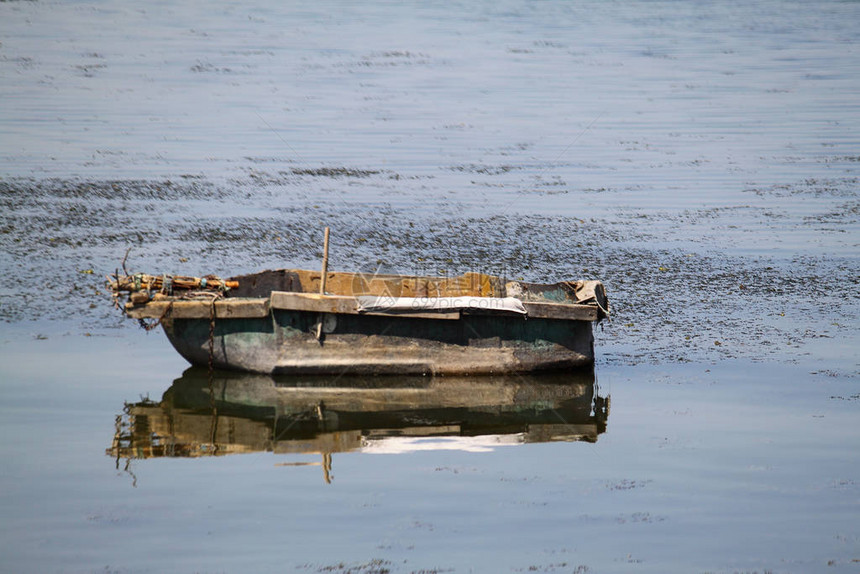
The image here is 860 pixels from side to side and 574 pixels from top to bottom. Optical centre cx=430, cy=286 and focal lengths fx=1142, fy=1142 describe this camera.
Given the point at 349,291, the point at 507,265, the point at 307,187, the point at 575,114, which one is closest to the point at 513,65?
the point at 575,114

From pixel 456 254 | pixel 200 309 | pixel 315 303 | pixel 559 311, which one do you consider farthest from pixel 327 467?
pixel 456 254

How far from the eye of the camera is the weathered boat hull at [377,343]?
39.1ft

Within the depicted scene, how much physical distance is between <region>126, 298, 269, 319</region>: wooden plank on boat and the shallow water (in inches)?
27.1

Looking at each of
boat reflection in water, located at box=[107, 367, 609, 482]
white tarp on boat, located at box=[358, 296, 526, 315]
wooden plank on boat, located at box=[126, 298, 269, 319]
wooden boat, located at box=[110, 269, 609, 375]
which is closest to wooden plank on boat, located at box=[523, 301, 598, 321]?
wooden boat, located at box=[110, 269, 609, 375]

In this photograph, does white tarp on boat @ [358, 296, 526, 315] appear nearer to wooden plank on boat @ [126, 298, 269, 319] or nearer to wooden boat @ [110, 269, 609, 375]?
wooden boat @ [110, 269, 609, 375]

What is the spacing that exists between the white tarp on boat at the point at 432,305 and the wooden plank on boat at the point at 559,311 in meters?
0.11

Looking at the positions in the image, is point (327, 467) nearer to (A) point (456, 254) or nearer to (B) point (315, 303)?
(B) point (315, 303)

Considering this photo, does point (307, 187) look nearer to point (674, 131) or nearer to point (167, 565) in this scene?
point (674, 131)

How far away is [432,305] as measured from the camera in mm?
11797

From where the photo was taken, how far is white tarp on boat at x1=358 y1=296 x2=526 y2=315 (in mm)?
11711

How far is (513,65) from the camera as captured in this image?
36.7 meters

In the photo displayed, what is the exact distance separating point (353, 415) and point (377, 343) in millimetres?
1277

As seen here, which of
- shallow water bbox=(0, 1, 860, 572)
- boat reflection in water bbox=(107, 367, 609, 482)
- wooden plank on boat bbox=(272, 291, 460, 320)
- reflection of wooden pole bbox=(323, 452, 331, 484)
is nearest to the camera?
shallow water bbox=(0, 1, 860, 572)

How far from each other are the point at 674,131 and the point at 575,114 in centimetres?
280
